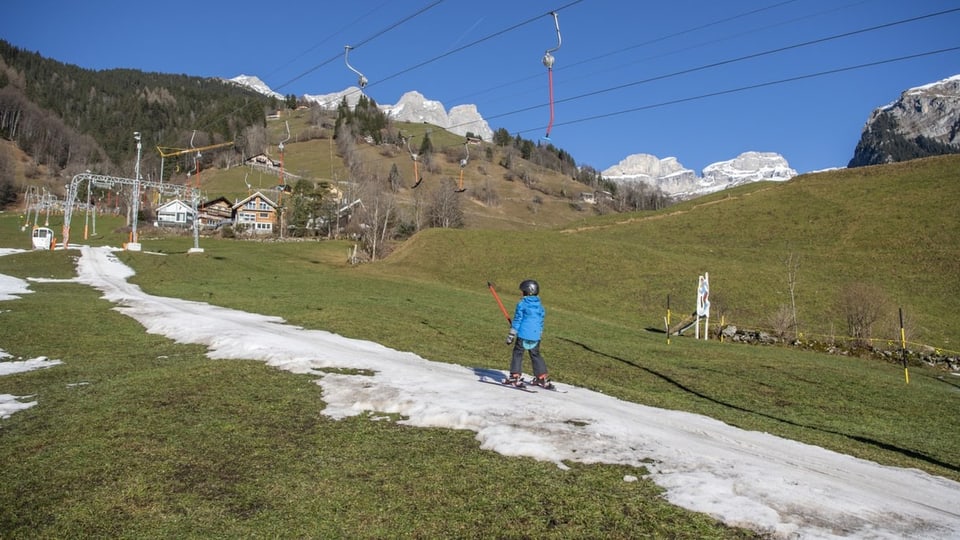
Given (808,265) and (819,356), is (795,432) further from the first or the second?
(808,265)

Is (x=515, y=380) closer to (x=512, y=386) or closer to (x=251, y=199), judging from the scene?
(x=512, y=386)

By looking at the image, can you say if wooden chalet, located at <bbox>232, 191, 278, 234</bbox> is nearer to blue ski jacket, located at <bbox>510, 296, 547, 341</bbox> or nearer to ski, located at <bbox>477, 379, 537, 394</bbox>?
ski, located at <bbox>477, 379, 537, 394</bbox>

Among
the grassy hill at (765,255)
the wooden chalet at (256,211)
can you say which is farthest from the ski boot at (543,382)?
the wooden chalet at (256,211)

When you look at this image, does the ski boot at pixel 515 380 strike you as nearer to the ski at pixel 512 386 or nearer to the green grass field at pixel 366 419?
the ski at pixel 512 386

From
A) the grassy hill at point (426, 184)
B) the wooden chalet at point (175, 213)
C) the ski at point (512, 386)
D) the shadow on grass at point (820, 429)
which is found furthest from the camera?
the grassy hill at point (426, 184)

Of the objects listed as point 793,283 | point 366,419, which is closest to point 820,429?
point 366,419

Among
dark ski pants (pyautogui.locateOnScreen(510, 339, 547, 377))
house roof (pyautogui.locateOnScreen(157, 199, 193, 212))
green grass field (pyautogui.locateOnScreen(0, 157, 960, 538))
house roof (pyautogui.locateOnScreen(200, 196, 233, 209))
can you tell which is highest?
house roof (pyautogui.locateOnScreen(200, 196, 233, 209))

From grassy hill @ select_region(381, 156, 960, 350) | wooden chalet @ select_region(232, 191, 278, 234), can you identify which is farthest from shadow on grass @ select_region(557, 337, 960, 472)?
wooden chalet @ select_region(232, 191, 278, 234)

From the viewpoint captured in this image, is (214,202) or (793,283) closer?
(793,283)

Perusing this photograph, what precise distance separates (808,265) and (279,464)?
6554 centimetres

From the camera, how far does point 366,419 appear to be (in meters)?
9.80

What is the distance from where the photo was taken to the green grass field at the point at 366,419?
604 cm

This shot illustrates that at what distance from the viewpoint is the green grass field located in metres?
6.04

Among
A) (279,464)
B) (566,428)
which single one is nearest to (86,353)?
(279,464)
